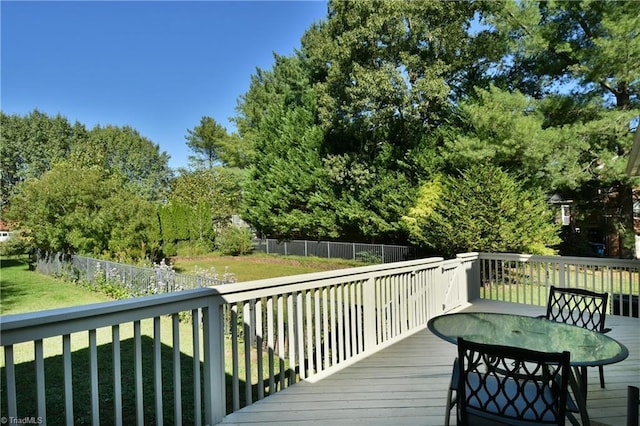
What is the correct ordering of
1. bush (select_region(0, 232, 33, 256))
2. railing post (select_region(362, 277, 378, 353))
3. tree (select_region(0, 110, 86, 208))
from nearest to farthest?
railing post (select_region(362, 277, 378, 353)) < bush (select_region(0, 232, 33, 256)) < tree (select_region(0, 110, 86, 208))

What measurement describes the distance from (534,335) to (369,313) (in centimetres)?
156

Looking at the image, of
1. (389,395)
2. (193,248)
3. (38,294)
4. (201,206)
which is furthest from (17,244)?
(389,395)

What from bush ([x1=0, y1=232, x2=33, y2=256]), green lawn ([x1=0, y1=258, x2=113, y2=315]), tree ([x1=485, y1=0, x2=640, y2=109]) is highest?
tree ([x1=485, y1=0, x2=640, y2=109])

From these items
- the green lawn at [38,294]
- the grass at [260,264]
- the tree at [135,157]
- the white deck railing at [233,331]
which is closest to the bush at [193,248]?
the grass at [260,264]

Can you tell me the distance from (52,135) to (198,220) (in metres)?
21.8

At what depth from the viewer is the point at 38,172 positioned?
1174 inches

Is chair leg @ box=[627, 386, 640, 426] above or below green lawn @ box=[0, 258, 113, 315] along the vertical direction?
above

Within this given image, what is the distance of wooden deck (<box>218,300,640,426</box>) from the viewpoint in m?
2.46

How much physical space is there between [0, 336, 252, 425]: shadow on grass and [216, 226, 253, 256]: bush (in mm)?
14150

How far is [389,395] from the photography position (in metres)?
2.82

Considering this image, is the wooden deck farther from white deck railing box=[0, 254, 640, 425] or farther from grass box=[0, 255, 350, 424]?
grass box=[0, 255, 350, 424]

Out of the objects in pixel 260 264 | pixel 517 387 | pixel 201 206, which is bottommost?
pixel 260 264

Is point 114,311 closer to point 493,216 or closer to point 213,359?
point 213,359

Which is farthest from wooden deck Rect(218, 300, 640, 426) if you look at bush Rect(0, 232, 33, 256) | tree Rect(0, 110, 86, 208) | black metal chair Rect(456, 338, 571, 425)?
tree Rect(0, 110, 86, 208)
